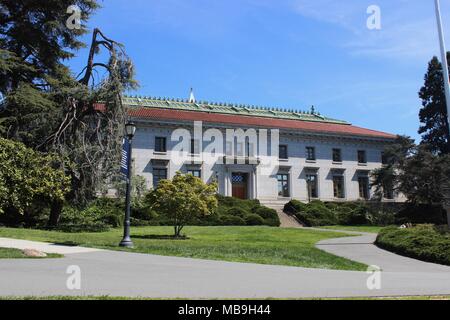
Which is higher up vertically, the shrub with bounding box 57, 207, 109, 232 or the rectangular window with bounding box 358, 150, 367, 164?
the rectangular window with bounding box 358, 150, 367, 164

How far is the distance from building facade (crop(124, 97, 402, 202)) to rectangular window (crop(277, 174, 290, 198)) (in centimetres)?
11

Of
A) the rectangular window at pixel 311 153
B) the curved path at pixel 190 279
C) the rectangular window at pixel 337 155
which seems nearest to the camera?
the curved path at pixel 190 279

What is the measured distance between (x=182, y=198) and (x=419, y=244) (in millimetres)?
11545

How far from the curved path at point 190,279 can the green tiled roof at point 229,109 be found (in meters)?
39.9

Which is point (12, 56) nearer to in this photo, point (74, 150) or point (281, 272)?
point (74, 150)

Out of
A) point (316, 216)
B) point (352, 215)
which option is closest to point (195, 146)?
point (316, 216)

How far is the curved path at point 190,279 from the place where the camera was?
8.42 m

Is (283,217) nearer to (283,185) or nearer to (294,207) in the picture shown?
(294,207)

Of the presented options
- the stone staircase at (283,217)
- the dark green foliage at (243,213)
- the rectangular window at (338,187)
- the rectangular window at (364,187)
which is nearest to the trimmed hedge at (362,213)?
the stone staircase at (283,217)

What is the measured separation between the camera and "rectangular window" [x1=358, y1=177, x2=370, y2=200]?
178 ft

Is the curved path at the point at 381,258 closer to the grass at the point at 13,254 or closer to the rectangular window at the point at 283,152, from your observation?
the grass at the point at 13,254

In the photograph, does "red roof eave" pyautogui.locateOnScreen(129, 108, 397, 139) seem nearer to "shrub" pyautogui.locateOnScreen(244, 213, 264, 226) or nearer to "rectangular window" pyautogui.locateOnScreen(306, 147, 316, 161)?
"rectangular window" pyautogui.locateOnScreen(306, 147, 316, 161)

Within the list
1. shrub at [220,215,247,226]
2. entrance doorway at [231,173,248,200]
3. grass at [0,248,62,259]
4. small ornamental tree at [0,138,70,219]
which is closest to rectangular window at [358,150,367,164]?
entrance doorway at [231,173,248,200]

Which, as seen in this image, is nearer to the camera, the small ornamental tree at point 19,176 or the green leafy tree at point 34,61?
the small ornamental tree at point 19,176
